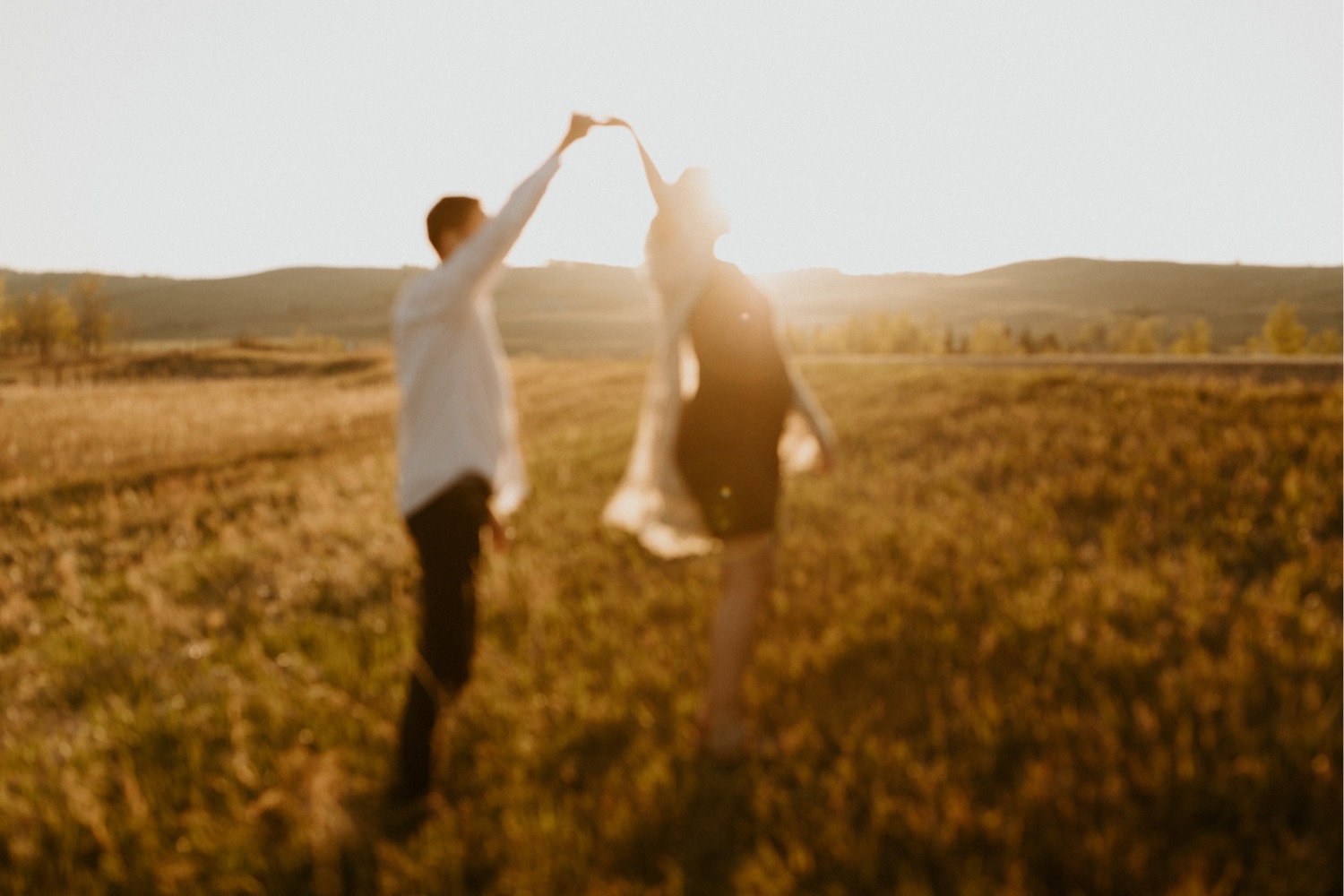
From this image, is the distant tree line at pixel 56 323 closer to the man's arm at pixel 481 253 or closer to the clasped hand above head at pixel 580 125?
the man's arm at pixel 481 253

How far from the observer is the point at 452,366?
3.48 metres

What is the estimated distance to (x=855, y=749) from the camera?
3.64 metres

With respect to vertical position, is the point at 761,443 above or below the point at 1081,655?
above

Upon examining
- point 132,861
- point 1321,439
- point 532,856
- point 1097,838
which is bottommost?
point 132,861

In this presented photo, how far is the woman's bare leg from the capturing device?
3586 millimetres

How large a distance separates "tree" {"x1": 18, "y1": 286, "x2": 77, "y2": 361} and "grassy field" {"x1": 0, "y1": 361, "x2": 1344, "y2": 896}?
80794mm

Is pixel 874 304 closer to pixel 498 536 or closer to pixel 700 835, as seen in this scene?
pixel 498 536

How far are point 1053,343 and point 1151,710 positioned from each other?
61254mm

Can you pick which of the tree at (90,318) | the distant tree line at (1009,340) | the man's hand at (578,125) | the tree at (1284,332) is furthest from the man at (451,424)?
the tree at (90,318)

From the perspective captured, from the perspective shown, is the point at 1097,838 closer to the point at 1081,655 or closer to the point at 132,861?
the point at 1081,655

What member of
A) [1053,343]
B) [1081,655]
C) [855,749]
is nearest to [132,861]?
[855,749]

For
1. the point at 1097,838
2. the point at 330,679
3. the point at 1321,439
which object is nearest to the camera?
the point at 1097,838

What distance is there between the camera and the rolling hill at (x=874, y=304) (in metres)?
131

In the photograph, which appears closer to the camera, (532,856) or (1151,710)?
(532,856)
